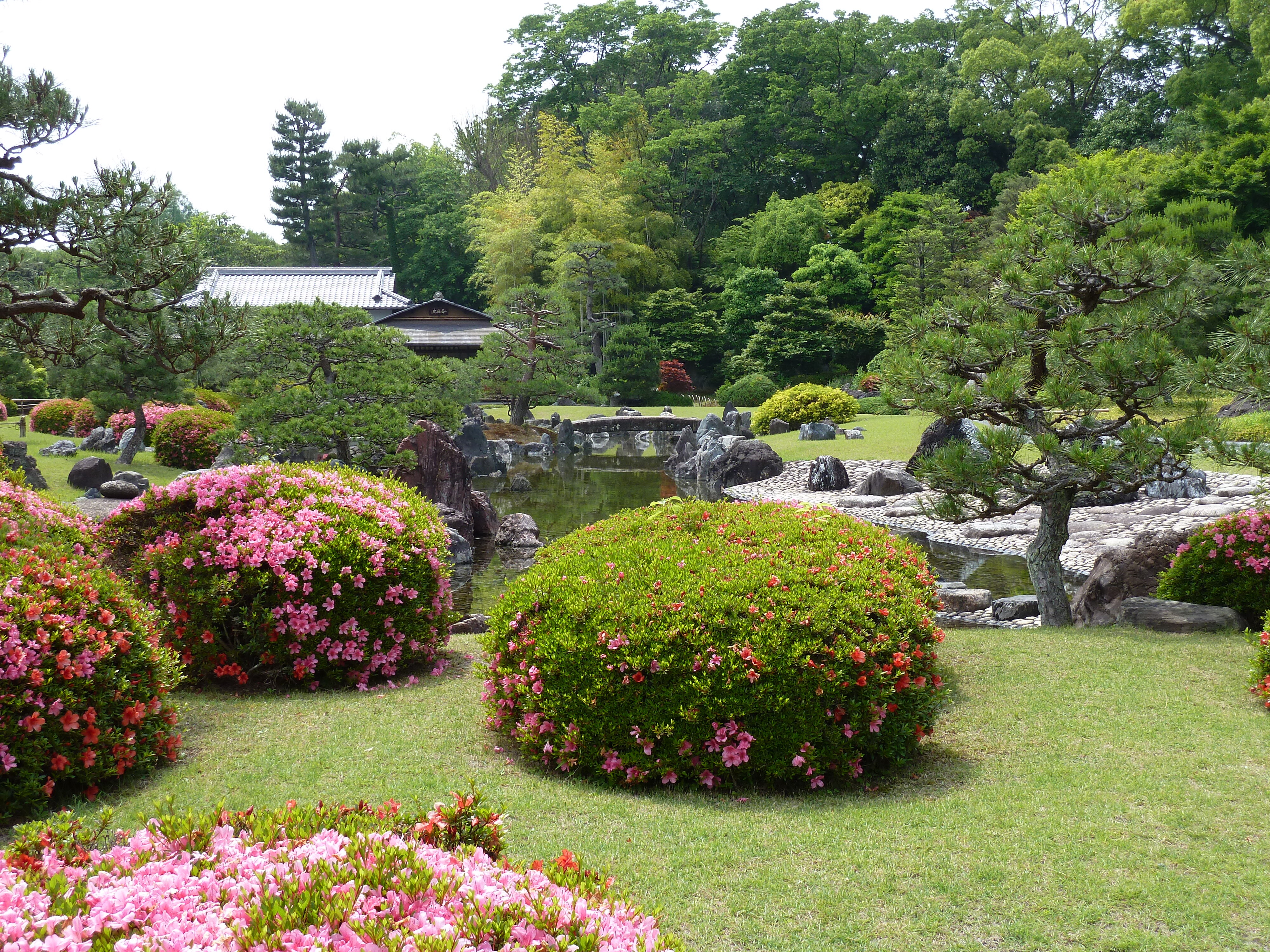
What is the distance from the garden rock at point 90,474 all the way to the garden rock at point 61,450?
10.3ft

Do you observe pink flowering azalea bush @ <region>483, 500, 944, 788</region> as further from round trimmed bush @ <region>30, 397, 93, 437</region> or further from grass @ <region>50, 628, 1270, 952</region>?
round trimmed bush @ <region>30, 397, 93, 437</region>

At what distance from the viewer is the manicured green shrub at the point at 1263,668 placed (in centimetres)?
474

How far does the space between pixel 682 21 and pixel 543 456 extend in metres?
36.7

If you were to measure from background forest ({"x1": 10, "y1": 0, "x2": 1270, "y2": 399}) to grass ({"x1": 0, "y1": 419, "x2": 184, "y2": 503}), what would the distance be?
7.55m

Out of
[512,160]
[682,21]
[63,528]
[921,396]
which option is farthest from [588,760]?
[682,21]

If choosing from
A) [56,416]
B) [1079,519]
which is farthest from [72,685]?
[56,416]

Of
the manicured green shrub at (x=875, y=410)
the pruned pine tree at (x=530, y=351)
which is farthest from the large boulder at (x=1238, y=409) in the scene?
the pruned pine tree at (x=530, y=351)

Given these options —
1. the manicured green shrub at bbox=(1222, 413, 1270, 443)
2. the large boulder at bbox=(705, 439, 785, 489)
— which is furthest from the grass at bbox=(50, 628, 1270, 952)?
the large boulder at bbox=(705, 439, 785, 489)

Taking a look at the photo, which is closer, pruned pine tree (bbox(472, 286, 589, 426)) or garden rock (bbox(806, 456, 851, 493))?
garden rock (bbox(806, 456, 851, 493))

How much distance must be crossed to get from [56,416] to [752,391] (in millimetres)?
20636

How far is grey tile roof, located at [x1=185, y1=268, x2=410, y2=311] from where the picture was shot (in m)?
38.4

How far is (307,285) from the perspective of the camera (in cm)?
3928

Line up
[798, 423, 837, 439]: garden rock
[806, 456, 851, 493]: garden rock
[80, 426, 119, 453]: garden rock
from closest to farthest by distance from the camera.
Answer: [806, 456, 851, 493]: garden rock
[80, 426, 119, 453]: garden rock
[798, 423, 837, 439]: garden rock

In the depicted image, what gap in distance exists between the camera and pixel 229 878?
1911 millimetres
